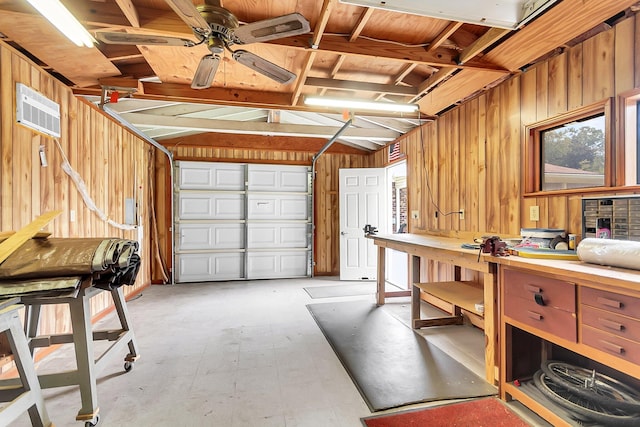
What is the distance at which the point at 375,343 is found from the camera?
2.84 m

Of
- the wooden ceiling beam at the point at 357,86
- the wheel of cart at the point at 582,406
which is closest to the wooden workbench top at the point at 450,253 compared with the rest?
the wheel of cart at the point at 582,406

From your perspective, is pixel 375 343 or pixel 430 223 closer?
pixel 375 343

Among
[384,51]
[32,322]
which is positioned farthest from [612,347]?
[32,322]

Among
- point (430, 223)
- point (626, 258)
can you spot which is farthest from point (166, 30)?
point (430, 223)

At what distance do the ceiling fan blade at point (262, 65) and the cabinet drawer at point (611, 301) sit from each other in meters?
2.29

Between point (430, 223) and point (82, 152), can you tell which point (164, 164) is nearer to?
point (82, 152)

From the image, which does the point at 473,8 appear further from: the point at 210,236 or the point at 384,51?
the point at 210,236

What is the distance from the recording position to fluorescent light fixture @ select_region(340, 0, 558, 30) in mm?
1764

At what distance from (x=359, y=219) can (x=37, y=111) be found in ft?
15.3

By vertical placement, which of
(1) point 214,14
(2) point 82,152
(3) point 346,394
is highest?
(1) point 214,14

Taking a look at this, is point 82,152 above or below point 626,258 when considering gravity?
above

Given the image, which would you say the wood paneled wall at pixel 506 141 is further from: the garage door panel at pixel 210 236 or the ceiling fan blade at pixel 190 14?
the garage door panel at pixel 210 236

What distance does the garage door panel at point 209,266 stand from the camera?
18.6 feet

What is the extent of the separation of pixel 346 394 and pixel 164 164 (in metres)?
5.29
